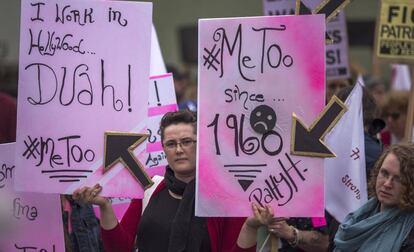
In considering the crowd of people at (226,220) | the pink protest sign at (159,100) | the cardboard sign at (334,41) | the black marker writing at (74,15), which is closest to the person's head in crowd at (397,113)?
the cardboard sign at (334,41)

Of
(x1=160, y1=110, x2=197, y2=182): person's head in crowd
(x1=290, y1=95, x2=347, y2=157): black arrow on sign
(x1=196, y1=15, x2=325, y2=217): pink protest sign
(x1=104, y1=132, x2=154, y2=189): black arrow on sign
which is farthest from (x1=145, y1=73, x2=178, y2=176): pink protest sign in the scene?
Answer: (x1=290, y1=95, x2=347, y2=157): black arrow on sign

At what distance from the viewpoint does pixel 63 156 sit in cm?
487

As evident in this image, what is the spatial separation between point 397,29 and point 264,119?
285 centimetres

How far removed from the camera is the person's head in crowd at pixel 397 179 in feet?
14.9

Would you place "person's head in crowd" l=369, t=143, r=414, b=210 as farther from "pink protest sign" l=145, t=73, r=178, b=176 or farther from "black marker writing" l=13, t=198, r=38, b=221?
"pink protest sign" l=145, t=73, r=178, b=176

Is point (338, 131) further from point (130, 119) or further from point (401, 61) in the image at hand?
point (401, 61)

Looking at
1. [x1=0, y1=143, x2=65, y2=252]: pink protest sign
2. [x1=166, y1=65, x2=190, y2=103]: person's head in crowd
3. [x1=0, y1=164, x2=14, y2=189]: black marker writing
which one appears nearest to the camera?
[x1=0, y1=143, x2=65, y2=252]: pink protest sign

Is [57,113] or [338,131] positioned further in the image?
[338,131]

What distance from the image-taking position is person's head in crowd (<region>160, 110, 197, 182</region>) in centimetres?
486

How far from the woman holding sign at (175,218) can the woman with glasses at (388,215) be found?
43 centimetres

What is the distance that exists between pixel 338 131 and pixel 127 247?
1387 millimetres

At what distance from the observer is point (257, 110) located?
15.4 ft

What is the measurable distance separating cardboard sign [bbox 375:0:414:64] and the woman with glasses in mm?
2568

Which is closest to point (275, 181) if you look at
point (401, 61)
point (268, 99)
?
point (268, 99)
